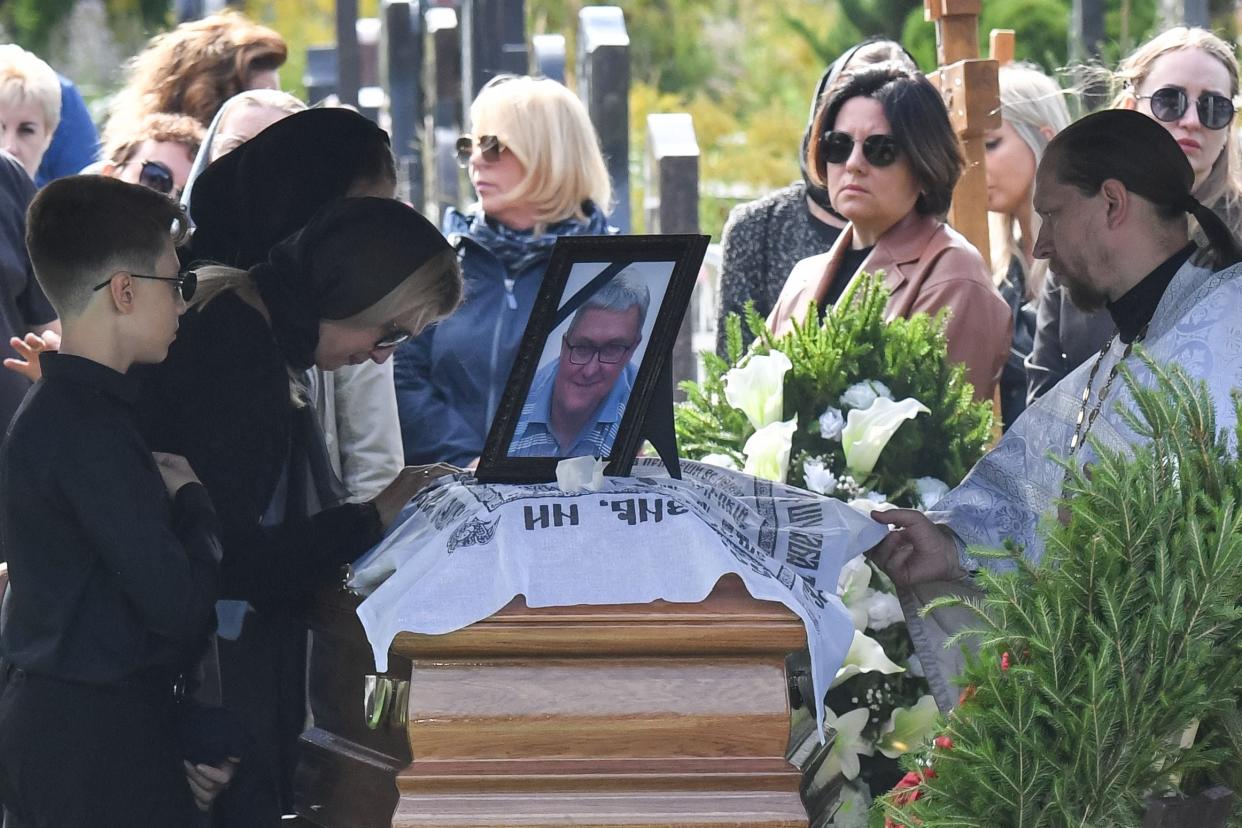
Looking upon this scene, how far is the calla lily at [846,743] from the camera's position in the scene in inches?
124

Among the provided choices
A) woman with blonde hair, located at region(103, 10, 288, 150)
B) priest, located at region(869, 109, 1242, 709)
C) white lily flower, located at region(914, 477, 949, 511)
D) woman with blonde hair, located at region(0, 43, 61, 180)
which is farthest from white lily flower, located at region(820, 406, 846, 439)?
woman with blonde hair, located at region(0, 43, 61, 180)

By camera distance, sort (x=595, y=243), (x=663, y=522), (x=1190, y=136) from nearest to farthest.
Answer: (x=663, y=522)
(x=595, y=243)
(x=1190, y=136)

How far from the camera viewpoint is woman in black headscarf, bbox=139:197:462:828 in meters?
2.64

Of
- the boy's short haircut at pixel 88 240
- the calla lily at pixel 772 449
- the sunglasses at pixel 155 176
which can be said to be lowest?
the calla lily at pixel 772 449

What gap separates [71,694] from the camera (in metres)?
2.55

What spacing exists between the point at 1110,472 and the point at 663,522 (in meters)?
0.59

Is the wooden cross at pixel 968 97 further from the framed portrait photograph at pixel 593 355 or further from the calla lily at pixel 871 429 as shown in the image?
the framed portrait photograph at pixel 593 355

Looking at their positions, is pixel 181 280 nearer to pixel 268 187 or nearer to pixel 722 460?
pixel 268 187

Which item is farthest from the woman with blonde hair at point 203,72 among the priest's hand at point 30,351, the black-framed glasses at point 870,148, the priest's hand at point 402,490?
the priest's hand at point 402,490

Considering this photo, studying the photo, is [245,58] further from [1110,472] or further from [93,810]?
[1110,472]

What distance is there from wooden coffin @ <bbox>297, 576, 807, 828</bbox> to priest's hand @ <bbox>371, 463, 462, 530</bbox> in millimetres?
381

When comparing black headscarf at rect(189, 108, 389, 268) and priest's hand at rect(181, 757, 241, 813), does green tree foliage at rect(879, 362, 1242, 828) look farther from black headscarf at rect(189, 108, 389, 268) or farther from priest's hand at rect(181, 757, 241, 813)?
black headscarf at rect(189, 108, 389, 268)

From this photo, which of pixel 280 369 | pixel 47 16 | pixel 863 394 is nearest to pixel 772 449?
pixel 863 394

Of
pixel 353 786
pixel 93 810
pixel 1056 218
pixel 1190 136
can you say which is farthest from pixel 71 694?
pixel 1190 136
